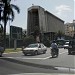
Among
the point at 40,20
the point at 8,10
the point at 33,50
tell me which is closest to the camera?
the point at 33,50

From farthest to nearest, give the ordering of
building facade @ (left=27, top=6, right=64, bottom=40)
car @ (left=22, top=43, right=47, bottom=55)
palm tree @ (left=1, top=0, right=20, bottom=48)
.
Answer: building facade @ (left=27, top=6, right=64, bottom=40), palm tree @ (left=1, top=0, right=20, bottom=48), car @ (left=22, top=43, right=47, bottom=55)

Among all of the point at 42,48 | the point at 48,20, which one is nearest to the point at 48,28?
the point at 48,20

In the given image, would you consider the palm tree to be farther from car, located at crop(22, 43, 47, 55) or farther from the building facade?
the building facade

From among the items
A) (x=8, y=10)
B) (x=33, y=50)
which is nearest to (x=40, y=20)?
(x=8, y=10)

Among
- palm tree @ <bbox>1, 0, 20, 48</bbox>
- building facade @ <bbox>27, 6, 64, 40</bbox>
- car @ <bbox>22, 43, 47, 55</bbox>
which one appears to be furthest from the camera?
building facade @ <bbox>27, 6, 64, 40</bbox>

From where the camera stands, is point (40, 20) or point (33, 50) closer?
point (33, 50)

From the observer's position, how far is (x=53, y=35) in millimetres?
128625

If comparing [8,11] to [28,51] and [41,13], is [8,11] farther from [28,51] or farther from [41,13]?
[41,13]

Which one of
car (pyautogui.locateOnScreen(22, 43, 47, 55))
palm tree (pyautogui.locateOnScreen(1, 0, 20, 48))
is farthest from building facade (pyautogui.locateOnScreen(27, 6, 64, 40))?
car (pyautogui.locateOnScreen(22, 43, 47, 55))

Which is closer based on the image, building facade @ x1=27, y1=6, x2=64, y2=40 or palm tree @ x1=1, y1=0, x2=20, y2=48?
palm tree @ x1=1, y1=0, x2=20, y2=48

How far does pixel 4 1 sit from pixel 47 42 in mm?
32056

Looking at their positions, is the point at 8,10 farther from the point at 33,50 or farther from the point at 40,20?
the point at 40,20

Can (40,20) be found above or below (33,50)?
above

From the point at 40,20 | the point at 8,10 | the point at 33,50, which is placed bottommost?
the point at 33,50
